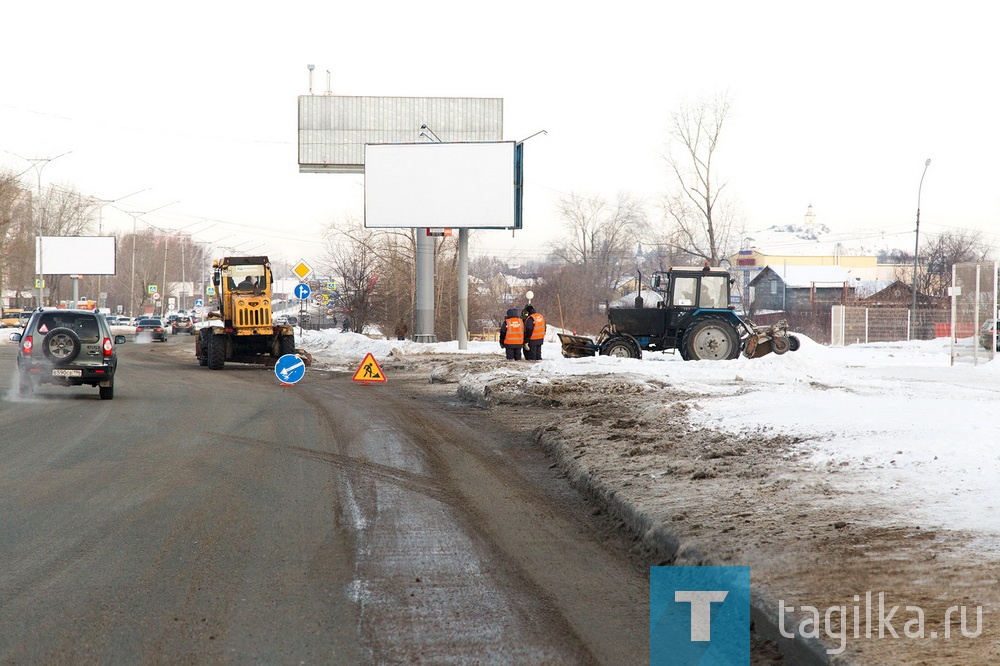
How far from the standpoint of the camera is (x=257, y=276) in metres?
30.5

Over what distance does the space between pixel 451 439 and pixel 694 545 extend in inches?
292

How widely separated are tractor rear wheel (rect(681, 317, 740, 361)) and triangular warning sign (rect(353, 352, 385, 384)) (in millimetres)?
8711

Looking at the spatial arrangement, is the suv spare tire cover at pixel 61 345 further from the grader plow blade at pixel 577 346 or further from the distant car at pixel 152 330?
the distant car at pixel 152 330

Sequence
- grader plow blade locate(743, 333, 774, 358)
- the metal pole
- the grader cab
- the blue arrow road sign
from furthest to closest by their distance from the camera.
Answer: the metal pole
the grader cab
grader plow blade locate(743, 333, 774, 358)
the blue arrow road sign

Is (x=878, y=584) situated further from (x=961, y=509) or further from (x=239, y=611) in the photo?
(x=239, y=611)

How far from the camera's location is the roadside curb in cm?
480

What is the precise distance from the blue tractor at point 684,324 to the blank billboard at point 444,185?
1399 cm

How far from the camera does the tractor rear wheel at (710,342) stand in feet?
90.7

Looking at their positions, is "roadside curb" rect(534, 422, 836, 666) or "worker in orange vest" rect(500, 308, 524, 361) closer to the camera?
"roadside curb" rect(534, 422, 836, 666)

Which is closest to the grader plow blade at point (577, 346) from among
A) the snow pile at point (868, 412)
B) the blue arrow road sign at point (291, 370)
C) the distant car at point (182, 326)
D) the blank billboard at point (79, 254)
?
the snow pile at point (868, 412)

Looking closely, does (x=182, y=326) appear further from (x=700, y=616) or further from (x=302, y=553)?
(x=700, y=616)

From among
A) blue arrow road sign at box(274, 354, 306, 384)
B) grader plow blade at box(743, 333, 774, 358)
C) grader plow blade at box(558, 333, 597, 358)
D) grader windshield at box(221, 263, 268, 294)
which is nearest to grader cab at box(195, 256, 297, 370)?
grader windshield at box(221, 263, 268, 294)

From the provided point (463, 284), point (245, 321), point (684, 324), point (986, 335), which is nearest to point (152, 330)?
point (463, 284)

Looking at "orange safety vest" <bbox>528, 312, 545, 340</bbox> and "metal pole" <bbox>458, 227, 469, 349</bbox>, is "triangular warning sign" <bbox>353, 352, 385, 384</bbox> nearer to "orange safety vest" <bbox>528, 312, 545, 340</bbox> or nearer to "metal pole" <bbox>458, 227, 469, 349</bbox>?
"orange safety vest" <bbox>528, 312, 545, 340</bbox>
